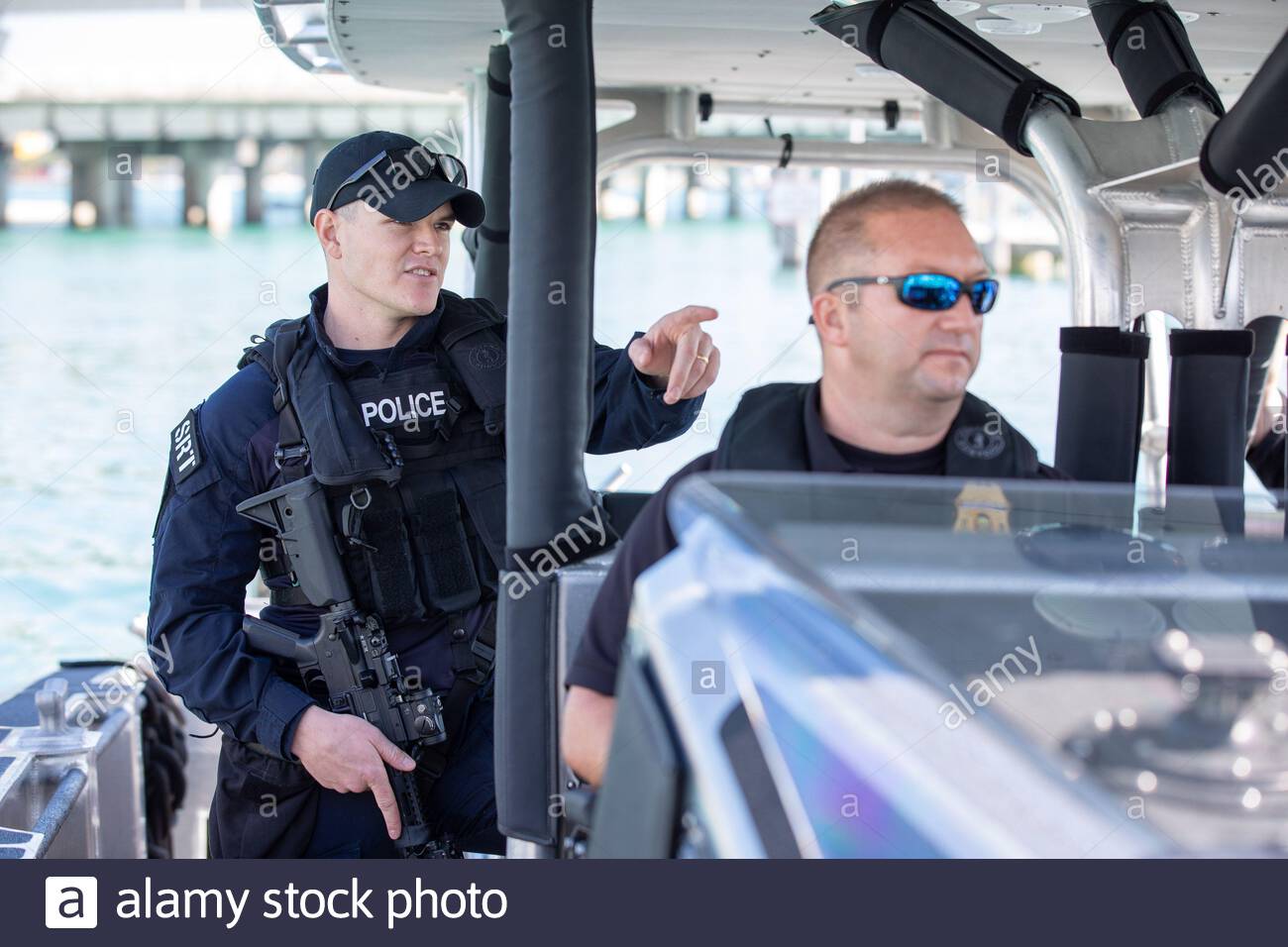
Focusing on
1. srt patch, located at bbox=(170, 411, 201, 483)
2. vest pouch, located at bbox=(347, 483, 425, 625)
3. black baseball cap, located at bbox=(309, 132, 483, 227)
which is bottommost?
vest pouch, located at bbox=(347, 483, 425, 625)

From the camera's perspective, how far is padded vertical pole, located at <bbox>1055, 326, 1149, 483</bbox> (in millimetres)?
2379

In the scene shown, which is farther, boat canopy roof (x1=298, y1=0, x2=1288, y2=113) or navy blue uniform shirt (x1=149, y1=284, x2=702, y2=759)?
boat canopy roof (x1=298, y1=0, x2=1288, y2=113)

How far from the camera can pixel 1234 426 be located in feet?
7.86

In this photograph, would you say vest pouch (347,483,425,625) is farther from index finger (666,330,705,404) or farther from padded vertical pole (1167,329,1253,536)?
padded vertical pole (1167,329,1253,536)

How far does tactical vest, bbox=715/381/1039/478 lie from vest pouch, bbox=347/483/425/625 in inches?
35.4

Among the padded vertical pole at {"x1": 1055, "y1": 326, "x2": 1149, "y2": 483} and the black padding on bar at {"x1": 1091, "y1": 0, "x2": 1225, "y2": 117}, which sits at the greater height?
the black padding on bar at {"x1": 1091, "y1": 0, "x2": 1225, "y2": 117}

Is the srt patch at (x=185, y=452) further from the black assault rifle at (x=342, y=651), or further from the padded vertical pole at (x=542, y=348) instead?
the padded vertical pole at (x=542, y=348)

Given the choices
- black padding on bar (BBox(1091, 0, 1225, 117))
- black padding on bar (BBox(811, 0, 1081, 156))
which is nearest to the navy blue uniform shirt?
black padding on bar (BBox(811, 0, 1081, 156))

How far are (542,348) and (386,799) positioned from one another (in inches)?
35.4

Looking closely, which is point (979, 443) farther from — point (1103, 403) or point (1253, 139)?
point (1253, 139)

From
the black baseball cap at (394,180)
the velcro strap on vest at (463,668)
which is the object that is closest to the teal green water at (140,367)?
the black baseball cap at (394,180)

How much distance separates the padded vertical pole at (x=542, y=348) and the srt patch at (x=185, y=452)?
781 millimetres
